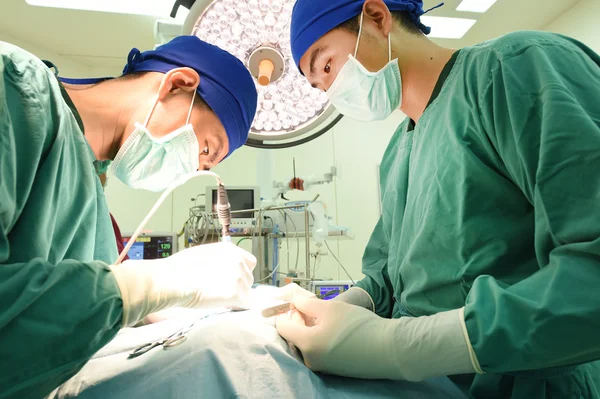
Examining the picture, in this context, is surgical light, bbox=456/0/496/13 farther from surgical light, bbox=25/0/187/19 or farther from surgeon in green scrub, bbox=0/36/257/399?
surgeon in green scrub, bbox=0/36/257/399

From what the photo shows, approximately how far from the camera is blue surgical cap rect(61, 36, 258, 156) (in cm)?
97

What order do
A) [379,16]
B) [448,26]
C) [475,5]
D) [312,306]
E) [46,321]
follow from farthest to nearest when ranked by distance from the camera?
[448,26], [475,5], [379,16], [312,306], [46,321]

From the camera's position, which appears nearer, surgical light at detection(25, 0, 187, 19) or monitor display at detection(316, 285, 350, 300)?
monitor display at detection(316, 285, 350, 300)

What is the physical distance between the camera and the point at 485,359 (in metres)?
0.56

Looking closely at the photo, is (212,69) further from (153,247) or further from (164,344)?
(153,247)

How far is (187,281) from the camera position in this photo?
72cm

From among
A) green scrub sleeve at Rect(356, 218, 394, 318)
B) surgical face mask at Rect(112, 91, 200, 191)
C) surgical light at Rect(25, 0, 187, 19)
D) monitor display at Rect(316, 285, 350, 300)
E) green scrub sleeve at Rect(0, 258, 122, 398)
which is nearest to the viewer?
green scrub sleeve at Rect(0, 258, 122, 398)

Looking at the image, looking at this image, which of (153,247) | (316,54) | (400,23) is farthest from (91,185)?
(153,247)

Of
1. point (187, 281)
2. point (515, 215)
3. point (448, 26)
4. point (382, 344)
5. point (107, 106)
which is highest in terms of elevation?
point (448, 26)

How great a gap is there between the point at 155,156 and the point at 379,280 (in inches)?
31.1

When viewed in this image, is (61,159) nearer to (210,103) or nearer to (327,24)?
(210,103)

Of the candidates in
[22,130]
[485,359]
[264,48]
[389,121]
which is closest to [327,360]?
[485,359]

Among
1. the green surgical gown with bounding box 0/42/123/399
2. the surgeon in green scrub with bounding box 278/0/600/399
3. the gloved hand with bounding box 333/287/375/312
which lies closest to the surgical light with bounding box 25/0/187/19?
the surgeon in green scrub with bounding box 278/0/600/399

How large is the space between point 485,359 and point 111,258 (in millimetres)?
888
